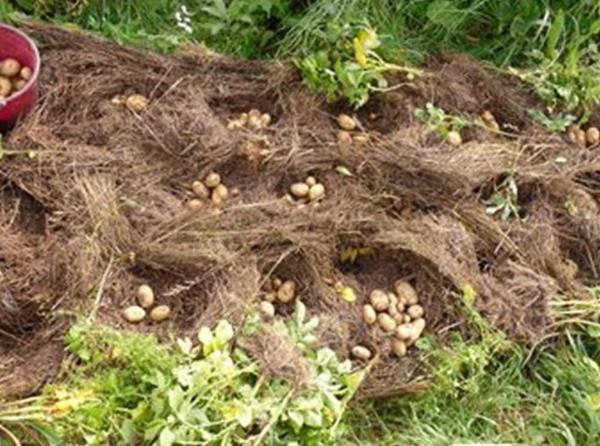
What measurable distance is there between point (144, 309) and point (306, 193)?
553 millimetres

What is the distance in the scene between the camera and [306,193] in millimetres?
2715

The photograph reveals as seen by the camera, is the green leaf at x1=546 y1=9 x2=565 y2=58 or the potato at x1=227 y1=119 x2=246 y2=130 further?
the green leaf at x1=546 y1=9 x2=565 y2=58

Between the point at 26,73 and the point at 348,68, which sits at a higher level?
the point at 348,68

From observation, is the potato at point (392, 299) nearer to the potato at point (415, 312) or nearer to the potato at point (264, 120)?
the potato at point (415, 312)

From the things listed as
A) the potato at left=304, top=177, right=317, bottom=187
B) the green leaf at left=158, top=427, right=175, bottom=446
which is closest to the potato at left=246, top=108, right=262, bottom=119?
the potato at left=304, top=177, right=317, bottom=187

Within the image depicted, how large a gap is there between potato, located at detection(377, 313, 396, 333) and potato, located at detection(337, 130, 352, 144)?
1.71ft

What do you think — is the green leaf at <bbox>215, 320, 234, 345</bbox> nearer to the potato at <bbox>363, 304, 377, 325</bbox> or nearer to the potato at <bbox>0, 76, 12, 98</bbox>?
the potato at <bbox>363, 304, 377, 325</bbox>

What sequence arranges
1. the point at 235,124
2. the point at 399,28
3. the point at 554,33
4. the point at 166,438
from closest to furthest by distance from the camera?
the point at 166,438
the point at 235,124
the point at 554,33
the point at 399,28

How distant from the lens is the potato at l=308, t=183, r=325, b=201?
2705 millimetres

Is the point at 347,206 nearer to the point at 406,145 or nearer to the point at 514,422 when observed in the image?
the point at 406,145

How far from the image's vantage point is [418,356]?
255cm

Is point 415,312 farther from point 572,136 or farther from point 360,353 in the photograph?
point 572,136

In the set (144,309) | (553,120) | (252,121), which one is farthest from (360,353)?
(553,120)

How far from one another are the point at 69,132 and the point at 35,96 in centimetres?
13
